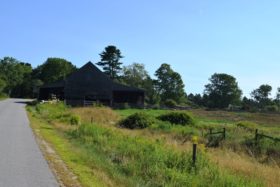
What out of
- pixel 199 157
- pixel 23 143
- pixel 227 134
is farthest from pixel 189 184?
pixel 227 134

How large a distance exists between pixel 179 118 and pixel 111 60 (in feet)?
295

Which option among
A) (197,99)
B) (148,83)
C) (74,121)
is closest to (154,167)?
(74,121)

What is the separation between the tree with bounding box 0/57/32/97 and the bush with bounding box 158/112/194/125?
11386 cm

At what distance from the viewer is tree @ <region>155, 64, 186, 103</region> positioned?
128 m

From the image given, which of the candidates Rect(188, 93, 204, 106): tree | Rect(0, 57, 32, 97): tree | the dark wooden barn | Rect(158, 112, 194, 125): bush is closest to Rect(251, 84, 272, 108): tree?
Rect(188, 93, 204, 106): tree

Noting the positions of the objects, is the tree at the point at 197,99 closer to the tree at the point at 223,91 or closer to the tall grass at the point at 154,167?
the tree at the point at 223,91

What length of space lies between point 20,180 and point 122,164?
13.4 feet

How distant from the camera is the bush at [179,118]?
42.2 m

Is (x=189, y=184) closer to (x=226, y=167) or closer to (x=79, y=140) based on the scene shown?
(x=226, y=167)

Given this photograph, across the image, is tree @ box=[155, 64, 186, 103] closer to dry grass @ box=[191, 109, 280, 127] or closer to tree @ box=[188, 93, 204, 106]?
tree @ box=[188, 93, 204, 106]

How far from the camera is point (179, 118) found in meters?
43.1

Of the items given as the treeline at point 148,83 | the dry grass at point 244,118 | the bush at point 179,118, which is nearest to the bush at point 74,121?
the bush at point 179,118

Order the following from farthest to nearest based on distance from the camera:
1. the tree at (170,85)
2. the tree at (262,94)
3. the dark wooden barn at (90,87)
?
1. the tree at (262,94)
2. the tree at (170,85)
3. the dark wooden barn at (90,87)

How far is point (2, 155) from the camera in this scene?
1445cm
